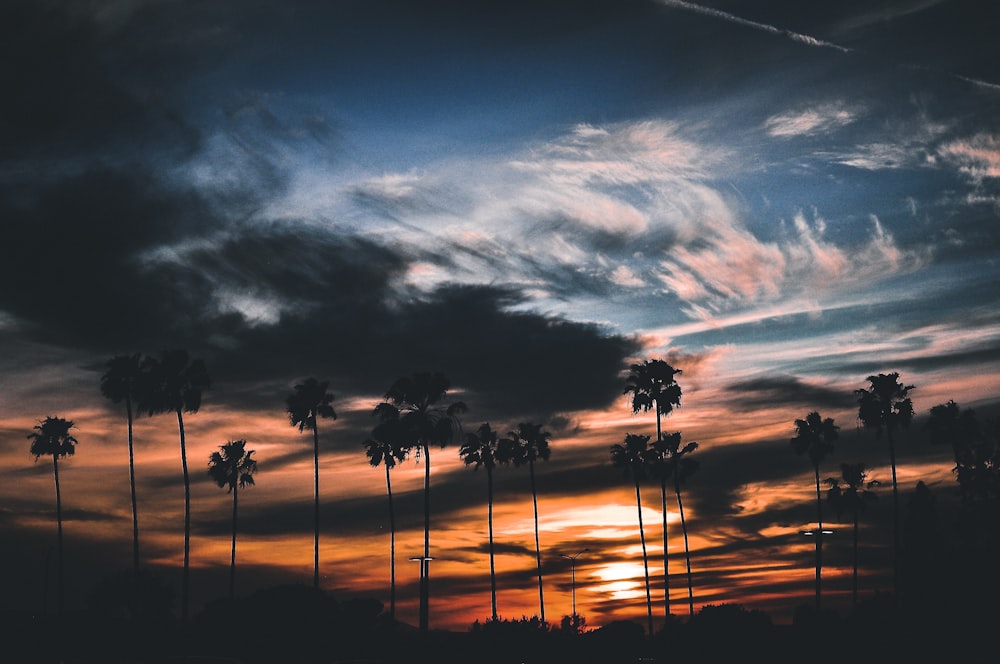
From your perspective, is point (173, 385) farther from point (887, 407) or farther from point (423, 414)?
point (887, 407)

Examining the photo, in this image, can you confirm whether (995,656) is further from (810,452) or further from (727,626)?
(810,452)

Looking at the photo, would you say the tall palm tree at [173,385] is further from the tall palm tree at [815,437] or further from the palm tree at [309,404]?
the tall palm tree at [815,437]

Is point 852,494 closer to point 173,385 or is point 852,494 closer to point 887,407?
point 887,407

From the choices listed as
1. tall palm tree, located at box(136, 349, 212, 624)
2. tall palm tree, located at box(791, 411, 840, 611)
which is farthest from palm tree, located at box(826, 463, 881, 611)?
tall palm tree, located at box(136, 349, 212, 624)

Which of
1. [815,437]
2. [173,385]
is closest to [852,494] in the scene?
[815,437]

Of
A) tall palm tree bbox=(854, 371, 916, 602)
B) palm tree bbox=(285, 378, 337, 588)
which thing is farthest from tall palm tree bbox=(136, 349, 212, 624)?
tall palm tree bbox=(854, 371, 916, 602)

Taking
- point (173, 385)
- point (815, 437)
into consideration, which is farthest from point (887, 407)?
point (173, 385)

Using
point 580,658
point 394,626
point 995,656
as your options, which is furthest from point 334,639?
point 995,656

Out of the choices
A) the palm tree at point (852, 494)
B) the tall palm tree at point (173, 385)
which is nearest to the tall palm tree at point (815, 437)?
the palm tree at point (852, 494)

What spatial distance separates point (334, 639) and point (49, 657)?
1906 centimetres

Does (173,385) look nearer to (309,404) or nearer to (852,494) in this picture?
(309,404)

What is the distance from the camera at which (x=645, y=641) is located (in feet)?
253

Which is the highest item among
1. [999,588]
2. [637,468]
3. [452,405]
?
[452,405]

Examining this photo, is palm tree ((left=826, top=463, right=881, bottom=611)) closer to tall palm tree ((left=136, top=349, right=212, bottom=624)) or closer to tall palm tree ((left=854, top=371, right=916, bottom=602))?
tall palm tree ((left=854, top=371, right=916, bottom=602))
